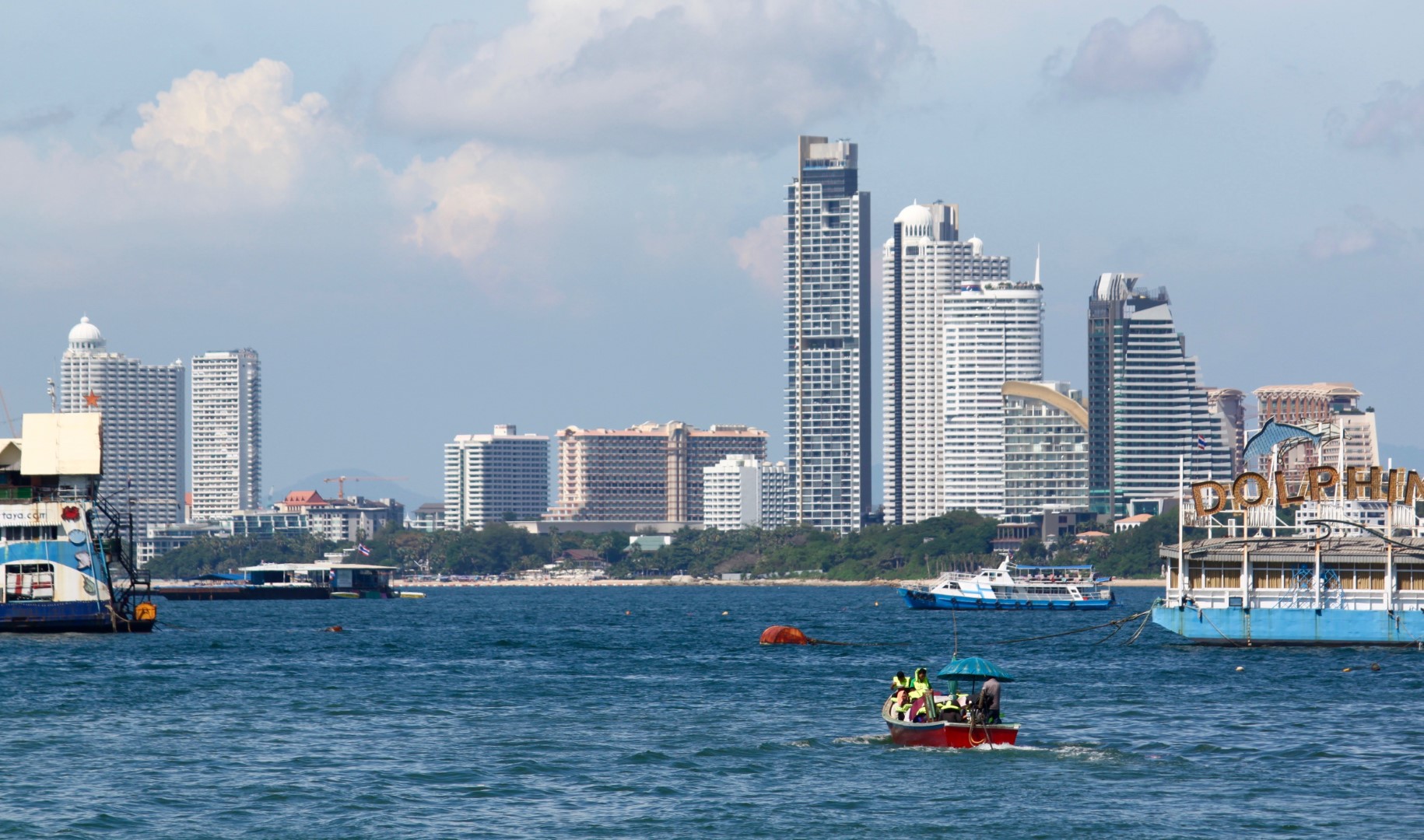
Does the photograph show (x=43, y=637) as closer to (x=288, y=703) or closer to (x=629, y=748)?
(x=288, y=703)

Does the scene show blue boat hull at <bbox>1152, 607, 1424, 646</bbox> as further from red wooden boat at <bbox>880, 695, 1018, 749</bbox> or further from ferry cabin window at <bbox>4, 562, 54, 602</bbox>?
ferry cabin window at <bbox>4, 562, 54, 602</bbox>

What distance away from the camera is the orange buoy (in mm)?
120875

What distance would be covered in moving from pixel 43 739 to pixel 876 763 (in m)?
27.6

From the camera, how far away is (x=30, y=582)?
109625mm

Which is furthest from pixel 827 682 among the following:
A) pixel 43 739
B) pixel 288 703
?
pixel 43 739

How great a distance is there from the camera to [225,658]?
105 m

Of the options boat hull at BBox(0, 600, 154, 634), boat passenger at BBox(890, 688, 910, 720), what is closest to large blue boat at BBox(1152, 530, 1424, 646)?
boat passenger at BBox(890, 688, 910, 720)

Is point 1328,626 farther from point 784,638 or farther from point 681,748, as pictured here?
point 681,748

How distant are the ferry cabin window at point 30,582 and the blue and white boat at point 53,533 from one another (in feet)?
0.14

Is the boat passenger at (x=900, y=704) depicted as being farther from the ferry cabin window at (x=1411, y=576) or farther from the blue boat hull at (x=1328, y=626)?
the ferry cabin window at (x=1411, y=576)

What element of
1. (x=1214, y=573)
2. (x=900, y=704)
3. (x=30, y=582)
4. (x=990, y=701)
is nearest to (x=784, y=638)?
(x=1214, y=573)

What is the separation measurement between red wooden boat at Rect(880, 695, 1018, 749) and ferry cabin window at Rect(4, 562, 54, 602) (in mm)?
65314

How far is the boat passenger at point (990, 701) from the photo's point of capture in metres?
58.8

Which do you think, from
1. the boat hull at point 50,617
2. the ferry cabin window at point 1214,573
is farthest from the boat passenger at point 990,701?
the boat hull at point 50,617
